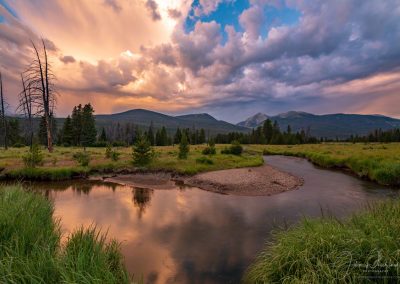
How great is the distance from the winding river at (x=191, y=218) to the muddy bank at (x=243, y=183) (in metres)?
1.43

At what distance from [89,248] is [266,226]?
10.2m

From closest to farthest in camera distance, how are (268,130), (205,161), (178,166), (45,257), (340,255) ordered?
(45,257) → (340,255) → (178,166) → (205,161) → (268,130)

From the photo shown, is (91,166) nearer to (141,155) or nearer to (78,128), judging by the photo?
(141,155)

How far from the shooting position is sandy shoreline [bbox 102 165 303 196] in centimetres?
2327

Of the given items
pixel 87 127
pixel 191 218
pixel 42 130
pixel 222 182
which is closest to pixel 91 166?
pixel 222 182

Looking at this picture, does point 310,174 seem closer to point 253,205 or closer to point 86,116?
point 253,205

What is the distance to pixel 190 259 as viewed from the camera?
10047 millimetres

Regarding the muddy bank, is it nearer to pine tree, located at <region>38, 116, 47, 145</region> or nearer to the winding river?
the winding river

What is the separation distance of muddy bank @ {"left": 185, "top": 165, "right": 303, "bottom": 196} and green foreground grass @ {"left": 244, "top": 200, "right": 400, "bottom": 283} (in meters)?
14.4

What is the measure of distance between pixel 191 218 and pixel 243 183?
423 inches

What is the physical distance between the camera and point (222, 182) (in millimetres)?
25188

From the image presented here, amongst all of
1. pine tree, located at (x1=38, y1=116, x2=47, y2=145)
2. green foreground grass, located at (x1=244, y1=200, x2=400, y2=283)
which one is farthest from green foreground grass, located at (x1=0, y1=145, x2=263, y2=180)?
pine tree, located at (x1=38, y1=116, x2=47, y2=145)

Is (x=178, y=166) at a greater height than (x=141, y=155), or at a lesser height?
lesser

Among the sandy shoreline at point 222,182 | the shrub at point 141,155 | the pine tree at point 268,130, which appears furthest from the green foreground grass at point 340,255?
the pine tree at point 268,130
